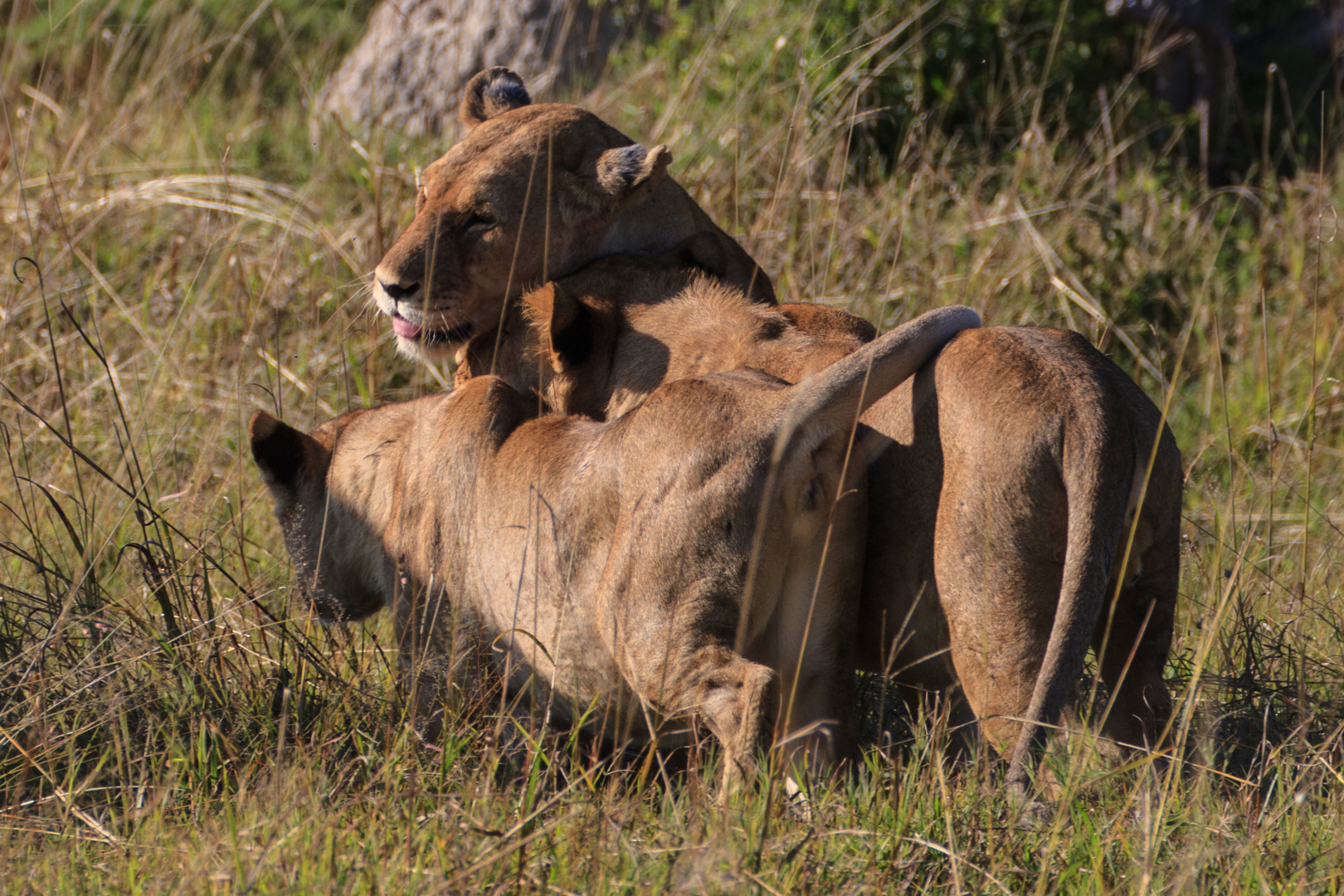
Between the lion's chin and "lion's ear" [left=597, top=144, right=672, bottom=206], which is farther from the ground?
"lion's ear" [left=597, top=144, right=672, bottom=206]

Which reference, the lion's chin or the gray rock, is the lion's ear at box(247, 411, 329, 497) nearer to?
the lion's chin

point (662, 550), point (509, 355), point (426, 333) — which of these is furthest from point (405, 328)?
point (662, 550)

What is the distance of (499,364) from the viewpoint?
13.5 feet

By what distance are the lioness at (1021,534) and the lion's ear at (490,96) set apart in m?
1.90

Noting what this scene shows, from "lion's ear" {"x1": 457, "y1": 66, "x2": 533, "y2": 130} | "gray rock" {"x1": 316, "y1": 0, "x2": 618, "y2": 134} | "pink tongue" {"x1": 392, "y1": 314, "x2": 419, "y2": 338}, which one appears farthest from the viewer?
"gray rock" {"x1": 316, "y1": 0, "x2": 618, "y2": 134}

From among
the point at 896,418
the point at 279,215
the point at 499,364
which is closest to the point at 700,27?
the point at 279,215

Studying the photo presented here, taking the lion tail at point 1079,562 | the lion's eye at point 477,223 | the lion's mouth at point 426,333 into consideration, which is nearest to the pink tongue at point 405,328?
the lion's mouth at point 426,333

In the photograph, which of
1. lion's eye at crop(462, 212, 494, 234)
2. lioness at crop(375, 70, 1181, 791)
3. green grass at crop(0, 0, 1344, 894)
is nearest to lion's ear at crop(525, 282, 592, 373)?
lion's eye at crop(462, 212, 494, 234)

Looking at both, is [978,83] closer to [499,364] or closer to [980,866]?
[499,364]

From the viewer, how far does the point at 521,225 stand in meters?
3.95

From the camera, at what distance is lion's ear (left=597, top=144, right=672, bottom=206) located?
13.2 ft

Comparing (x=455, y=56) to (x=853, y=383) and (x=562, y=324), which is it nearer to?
(x=562, y=324)

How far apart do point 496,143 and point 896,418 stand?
1761mm

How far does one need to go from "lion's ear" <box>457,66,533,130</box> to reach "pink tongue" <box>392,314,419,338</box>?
951 millimetres
